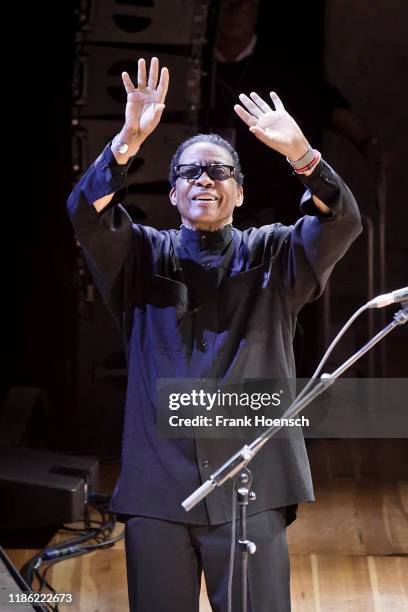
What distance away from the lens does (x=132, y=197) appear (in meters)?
4.20

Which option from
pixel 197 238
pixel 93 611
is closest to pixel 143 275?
pixel 197 238

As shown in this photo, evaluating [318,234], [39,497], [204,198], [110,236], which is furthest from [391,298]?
[39,497]

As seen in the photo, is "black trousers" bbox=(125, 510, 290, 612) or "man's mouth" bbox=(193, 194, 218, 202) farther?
"man's mouth" bbox=(193, 194, 218, 202)

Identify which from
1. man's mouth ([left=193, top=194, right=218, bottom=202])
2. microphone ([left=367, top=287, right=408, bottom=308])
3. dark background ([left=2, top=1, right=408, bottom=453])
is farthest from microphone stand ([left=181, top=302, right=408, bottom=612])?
dark background ([left=2, top=1, right=408, bottom=453])

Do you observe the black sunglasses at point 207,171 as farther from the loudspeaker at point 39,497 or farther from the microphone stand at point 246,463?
the loudspeaker at point 39,497

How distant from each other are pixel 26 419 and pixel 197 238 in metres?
2.35

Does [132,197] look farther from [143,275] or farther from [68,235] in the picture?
[143,275]

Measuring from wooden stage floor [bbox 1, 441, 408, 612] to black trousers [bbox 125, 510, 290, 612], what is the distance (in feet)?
3.65

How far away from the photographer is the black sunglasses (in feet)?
6.75

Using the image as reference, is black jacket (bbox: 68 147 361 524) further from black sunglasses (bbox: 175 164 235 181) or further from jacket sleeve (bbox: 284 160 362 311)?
black sunglasses (bbox: 175 164 235 181)

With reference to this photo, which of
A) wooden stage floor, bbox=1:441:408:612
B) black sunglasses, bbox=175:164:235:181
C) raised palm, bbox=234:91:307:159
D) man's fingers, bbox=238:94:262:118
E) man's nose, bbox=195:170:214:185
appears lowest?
wooden stage floor, bbox=1:441:408:612

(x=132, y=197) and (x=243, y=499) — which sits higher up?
(x=132, y=197)

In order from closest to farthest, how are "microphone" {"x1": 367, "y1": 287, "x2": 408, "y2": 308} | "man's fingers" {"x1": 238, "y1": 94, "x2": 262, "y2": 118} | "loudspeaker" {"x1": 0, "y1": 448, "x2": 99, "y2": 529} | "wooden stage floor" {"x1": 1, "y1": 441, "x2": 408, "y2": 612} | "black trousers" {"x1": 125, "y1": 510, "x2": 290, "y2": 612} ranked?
"microphone" {"x1": 367, "y1": 287, "x2": 408, "y2": 308}
"black trousers" {"x1": 125, "y1": 510, "x2": 290, "y2": 612}
"man's fingers" {"x1": 238, "y1": 94, "x2": 262, "y2": 118}
"wooden stage floor" {"x1": 1, "y1": 441, "x2": 408, "y2": 612}
"loudspeaker" {"x1": 0, "y1": 448, "x2": 99, "y2": 529}

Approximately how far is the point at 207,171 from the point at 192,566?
2.66 ft
